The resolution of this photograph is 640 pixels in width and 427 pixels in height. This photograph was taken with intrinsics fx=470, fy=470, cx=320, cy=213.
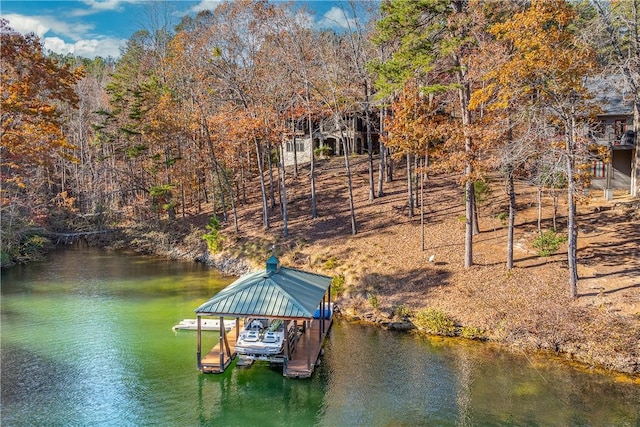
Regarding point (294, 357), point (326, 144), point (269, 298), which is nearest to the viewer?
point (269, 298)

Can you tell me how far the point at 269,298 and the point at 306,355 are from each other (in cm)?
264

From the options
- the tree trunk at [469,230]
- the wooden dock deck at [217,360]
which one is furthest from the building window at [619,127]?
the wooden dock deck at [217,360]

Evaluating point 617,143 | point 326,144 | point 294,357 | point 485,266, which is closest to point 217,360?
point 294,357

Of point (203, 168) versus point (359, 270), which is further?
point (203, 168)

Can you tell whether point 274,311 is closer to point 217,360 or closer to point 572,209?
point 217,360

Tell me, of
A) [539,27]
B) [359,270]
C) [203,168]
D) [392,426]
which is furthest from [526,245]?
[203,168]

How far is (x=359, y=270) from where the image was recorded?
912 inches

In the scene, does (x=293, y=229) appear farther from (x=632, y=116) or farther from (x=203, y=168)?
(x=632, y=116)

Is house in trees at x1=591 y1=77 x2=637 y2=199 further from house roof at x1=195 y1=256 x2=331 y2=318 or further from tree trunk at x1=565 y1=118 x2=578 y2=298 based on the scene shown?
house roof at x1=195 y1=256 x2=331 y2=318

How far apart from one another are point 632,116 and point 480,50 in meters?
16.5

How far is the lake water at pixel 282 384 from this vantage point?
12820 mm

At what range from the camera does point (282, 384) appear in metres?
14.8

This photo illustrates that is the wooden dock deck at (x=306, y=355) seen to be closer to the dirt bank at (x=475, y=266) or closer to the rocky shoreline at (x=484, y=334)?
the rocky shoreline at (x=484, y=334)

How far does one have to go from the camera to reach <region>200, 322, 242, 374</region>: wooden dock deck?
15016 millimetres
